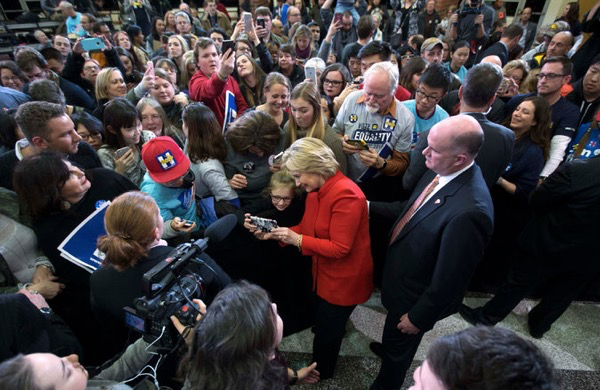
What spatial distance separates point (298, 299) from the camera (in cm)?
258

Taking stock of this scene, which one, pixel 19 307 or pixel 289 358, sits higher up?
pixel 19 307

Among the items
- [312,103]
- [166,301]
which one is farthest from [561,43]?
[166,301]

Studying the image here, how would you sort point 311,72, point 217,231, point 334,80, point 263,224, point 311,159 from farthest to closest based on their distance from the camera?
1. point 334,80
2. point 311,72
3. point 263,224
4. point 311,159
5. point 217,231

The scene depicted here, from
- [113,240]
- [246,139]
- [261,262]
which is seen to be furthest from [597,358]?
[113,240]

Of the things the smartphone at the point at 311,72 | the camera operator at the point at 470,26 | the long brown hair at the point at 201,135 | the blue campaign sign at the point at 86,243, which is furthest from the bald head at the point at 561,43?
the blue campaign sign at the point at 86,243

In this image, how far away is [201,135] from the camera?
7.45 ft

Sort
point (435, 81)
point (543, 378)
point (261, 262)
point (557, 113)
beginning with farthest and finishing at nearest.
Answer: point (557, 113) < point (435, 81) < point (261, 262) < point (543, 378)

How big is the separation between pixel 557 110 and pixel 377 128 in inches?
66.0

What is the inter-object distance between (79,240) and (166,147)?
71 centimetres

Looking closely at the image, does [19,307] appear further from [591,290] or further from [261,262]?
[591,290]

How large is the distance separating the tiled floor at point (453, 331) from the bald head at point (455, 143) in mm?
1620

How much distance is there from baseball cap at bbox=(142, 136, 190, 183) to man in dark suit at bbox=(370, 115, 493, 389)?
142cm

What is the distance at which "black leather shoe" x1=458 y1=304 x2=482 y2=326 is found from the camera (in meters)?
2.71

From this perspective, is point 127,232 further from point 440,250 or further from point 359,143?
point 359,143
